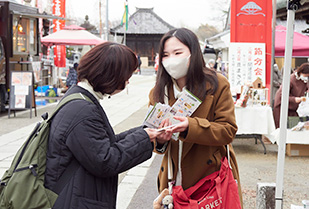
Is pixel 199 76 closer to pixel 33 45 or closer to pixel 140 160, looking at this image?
pixel 140 160

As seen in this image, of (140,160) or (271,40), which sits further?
(271,40)

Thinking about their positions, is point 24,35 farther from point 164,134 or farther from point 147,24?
point 147,24

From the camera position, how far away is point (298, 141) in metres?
7.60

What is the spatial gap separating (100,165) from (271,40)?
309 inches

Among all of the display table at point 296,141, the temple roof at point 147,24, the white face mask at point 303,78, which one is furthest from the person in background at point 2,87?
the temple roof at point 147,24

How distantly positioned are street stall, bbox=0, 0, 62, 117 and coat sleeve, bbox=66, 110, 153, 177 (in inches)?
398

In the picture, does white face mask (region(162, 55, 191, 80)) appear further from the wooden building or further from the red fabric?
the wooden building

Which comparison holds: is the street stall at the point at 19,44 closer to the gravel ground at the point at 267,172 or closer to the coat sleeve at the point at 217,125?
the gravel ground at the point at 267,172

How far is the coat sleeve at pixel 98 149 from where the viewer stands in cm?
208

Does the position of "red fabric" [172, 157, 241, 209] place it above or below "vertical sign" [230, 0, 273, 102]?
below

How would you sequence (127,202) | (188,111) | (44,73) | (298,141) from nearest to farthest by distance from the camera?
(188,111)
(127,202)
(298,141)
(44,73)

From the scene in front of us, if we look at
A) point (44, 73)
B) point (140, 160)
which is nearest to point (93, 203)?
point (140, 160)

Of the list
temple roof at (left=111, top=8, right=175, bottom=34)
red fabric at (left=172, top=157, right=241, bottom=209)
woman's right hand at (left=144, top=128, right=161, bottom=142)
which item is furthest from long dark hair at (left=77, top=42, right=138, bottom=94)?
temple roof at (left=111, top=8, right=175, bottom=34)

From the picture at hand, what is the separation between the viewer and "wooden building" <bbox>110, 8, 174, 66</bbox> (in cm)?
4791
